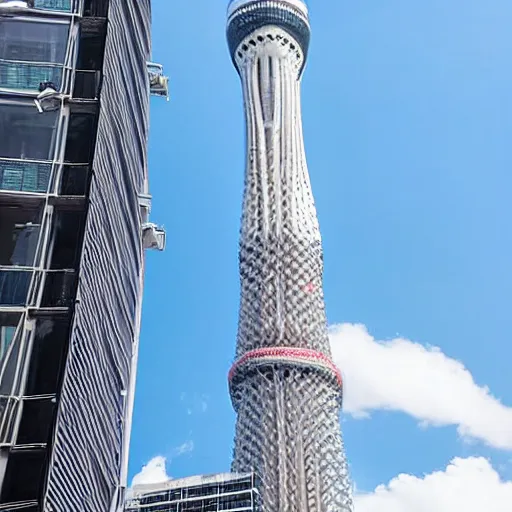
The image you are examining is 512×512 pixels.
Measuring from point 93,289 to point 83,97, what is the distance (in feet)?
16.4

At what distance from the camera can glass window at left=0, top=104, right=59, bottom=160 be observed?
21125mm

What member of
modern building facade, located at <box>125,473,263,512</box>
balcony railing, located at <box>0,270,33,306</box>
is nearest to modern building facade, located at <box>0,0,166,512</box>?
balcony railing, located at <box>0,270,33,306</box>

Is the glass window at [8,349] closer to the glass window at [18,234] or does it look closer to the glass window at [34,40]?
the glass window at [18,234]

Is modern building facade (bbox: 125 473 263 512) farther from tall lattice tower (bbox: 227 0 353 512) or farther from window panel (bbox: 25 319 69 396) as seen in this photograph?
window panel (bbox: 25 319 69 396)

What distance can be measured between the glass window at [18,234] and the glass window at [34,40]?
474 cm

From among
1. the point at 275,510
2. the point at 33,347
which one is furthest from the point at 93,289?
the point at 275,510

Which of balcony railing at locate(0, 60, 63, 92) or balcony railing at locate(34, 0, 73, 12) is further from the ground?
balcony railing at locate(34, 0, 73, 12)

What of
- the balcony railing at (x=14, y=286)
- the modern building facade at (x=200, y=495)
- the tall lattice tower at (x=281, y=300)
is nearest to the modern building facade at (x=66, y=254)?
the balcony railing at (x=14, y=286)

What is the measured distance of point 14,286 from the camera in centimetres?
1875

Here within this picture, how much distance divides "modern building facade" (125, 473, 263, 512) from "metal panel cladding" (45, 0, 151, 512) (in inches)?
574

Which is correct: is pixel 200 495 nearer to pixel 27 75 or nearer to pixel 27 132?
pixel 27 132

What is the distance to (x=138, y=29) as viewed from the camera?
2939 centimetres

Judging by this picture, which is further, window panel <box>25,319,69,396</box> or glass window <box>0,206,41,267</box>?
glass window <box>0,206,41,267</box>

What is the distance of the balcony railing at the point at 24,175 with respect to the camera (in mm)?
20109
